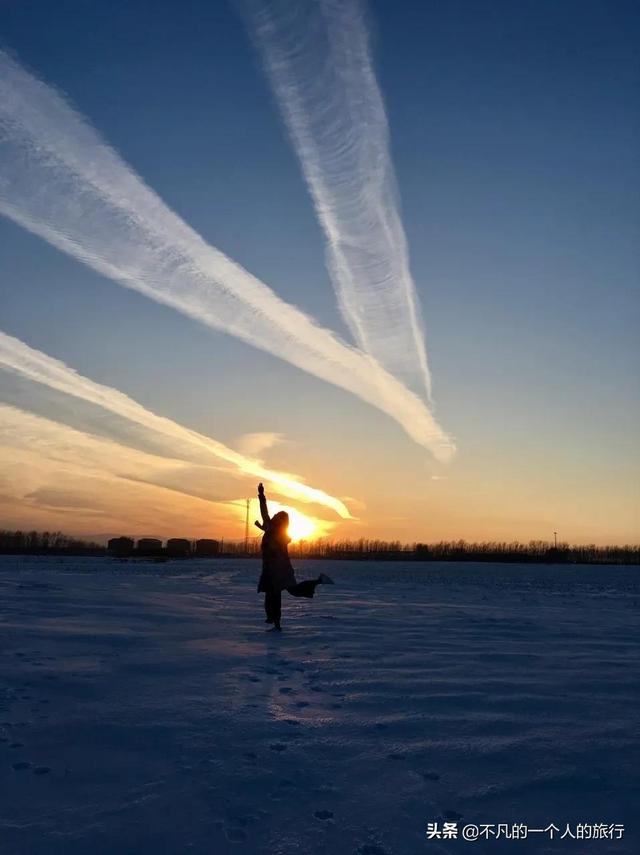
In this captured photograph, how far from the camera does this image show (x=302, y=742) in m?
4.50

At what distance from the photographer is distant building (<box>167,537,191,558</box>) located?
381 ft

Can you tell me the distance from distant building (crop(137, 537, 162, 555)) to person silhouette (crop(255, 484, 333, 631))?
109355 millimetres

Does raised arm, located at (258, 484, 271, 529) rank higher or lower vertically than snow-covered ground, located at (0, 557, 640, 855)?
higher

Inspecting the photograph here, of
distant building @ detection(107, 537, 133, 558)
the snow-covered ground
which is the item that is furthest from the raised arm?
distant building @ detection(107, 537, 133, 558)

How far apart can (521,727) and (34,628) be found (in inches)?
263

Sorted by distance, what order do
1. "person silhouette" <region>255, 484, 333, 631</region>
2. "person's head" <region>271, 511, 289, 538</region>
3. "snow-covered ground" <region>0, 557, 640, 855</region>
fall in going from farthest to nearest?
"person's head" <region>271, 511, 289, 538</region>
"person silhouette" <region>255, 484, 333, 631</region>
"snow-covered ground" <region>0, 557, 640, 855</region>

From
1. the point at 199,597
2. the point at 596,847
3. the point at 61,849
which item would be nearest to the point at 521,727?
the point at 596,847

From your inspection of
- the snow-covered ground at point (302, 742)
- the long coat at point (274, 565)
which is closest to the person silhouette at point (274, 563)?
the long coat at point (274, 565)

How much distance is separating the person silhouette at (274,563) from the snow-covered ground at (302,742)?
1354 mm

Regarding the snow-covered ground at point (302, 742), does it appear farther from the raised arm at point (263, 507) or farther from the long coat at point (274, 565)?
the raised arm at point (263, 507)

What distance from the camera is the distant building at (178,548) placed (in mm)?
116006

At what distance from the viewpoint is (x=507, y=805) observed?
3564 mm

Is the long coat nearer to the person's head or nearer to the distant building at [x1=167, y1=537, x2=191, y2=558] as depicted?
the person's head

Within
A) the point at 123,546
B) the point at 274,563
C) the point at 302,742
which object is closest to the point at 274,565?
the point at 274,563
